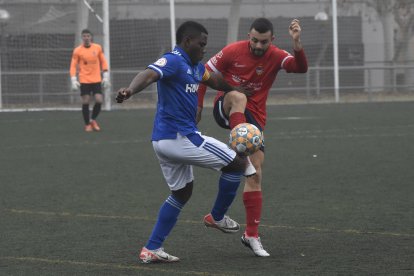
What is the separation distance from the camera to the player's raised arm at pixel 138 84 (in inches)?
244

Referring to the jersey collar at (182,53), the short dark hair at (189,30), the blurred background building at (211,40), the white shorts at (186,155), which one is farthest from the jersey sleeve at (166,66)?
the blurred background building at (211,40)

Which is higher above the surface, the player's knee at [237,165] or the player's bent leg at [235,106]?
the player's bent leg at [235,106]

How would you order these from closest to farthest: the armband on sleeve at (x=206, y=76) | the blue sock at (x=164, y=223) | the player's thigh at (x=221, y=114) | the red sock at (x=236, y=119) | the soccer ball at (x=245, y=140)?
the blue sock at (x=164, y=223), the soccer ball at (x=245, y=140), the armband on sleeve at (x=206, y=76), the red sock at (x=236, y=119), the player's thigh at (x=221, y=114)

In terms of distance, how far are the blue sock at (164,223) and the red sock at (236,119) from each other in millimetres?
871

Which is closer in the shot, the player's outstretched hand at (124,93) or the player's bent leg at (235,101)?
the player's outstretched hand at (124,93)

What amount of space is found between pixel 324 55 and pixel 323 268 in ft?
87.6

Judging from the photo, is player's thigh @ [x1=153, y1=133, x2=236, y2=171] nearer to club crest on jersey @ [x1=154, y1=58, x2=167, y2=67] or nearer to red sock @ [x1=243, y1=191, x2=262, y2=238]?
club crest on jersey @ [x1=154, y1=58, x2=167, y2=67]

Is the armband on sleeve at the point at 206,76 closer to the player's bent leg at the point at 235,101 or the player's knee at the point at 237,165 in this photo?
the player's bent leg at the point at 235,101

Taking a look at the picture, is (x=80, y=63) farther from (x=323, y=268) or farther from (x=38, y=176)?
(x=323, y=268)

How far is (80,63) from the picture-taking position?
20797mm

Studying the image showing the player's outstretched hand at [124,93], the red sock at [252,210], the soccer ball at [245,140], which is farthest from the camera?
the red sock at [252,210]

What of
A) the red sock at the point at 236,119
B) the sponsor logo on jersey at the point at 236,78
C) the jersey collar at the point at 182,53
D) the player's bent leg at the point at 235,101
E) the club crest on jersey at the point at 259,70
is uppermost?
the jersey collar at the point at 182,53

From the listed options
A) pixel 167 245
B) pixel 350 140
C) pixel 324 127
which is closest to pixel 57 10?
Result: pixel 324 127

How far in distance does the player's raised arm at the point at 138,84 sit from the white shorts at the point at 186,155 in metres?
0.51
